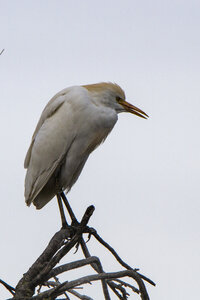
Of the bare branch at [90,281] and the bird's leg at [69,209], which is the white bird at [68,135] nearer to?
the bird's leg at [69,209]

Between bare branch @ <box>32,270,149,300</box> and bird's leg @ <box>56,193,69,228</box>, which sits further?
bird's leg @ <box>56,193,69,228</box>

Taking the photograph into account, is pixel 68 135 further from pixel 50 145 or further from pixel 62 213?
pixel 62 213

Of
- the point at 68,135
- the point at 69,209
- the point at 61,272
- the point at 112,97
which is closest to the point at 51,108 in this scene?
the point at 68,135

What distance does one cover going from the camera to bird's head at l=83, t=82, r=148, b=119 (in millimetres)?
5176

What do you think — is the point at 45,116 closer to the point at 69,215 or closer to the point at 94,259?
the point at 69,215

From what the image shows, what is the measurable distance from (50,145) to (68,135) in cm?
20

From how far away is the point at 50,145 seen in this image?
5.08m

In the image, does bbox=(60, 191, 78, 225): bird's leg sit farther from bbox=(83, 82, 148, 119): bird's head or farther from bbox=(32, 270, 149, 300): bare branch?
bbox=(32, 270, 149, 300): bare branch

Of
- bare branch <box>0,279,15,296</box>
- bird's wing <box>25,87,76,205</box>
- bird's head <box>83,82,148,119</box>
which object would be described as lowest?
bare branch <box>0,279,15,296</box>

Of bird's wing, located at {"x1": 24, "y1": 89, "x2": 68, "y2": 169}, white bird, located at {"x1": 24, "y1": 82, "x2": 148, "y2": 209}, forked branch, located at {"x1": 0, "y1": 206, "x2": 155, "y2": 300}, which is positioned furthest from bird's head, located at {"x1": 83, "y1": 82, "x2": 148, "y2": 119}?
forked branch, located at {"x1": 0, "y1": 206, "x2": 155, "y2": 300}

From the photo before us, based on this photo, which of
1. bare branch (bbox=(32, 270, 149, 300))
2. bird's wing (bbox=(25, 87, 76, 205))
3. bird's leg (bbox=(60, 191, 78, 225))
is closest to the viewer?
bare branch (bbox=(32, 270, 149, 300))

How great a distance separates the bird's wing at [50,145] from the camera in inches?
195

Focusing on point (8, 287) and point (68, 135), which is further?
point (68, 135)

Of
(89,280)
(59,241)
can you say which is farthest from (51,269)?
(59,241)
